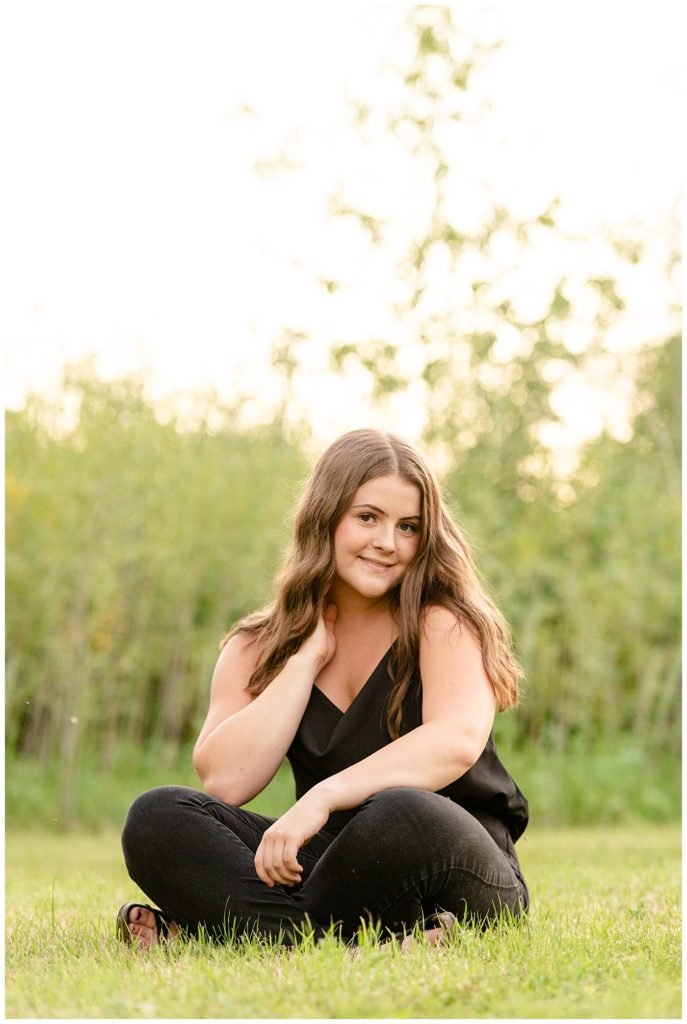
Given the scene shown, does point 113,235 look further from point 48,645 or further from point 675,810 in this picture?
point 675,810

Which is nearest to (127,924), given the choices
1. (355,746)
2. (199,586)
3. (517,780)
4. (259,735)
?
(259,735)

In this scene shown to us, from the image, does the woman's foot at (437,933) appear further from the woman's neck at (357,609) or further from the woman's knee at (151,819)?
the woman's neck at (357,609)

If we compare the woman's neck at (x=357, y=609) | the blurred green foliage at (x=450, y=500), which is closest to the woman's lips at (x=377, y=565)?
the woman's neck at (x=357, y=609)

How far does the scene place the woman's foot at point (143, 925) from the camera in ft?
9.76

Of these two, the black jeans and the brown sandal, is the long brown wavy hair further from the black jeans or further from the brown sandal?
the brown sandal

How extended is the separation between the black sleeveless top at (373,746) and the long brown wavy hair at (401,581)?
0.03 meters

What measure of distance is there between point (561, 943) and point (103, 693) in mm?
5786

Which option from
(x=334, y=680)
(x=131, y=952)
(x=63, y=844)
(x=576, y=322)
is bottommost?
(x=63, y=844)

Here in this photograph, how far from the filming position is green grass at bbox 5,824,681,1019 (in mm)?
2193

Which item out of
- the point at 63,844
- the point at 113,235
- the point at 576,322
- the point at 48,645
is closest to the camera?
the point at 63,844

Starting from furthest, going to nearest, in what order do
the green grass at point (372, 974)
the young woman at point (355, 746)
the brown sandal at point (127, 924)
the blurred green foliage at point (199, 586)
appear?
1. the blurred green foliage at point (199, 586)
2. the brown sandal at point (127, 924)
3. the young woman at point (355, 746)
4. the green grass at point (372, 974)

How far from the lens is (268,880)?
2.81 meters

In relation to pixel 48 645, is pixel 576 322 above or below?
above

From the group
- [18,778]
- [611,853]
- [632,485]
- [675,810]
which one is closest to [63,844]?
[18,778]
